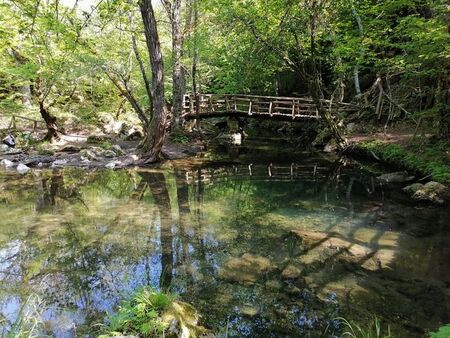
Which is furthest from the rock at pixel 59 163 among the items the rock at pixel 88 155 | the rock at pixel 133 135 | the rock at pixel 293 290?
the rock at pixel 293 290

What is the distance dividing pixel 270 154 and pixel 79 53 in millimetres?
9280

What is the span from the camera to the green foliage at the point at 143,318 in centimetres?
391

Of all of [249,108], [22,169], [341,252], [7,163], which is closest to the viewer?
[341,252]

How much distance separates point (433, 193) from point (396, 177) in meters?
2.29

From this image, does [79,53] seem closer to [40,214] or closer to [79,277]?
[40,214]

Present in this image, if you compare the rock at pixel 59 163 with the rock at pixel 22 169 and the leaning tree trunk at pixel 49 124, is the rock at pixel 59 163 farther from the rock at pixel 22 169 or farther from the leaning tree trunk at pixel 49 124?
the leaning tree trunk at pixel 49 124

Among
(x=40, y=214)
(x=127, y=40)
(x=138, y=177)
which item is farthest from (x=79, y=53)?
(x=40, y=214)

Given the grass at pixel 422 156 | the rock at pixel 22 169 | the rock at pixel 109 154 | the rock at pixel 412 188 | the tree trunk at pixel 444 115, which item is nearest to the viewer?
the rock at pixel 412 188

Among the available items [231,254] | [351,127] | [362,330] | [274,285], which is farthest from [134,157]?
[362,330]

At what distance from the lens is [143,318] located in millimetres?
4094

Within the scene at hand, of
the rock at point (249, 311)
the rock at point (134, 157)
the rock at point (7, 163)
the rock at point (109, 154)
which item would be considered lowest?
the rock at point (249, 311)

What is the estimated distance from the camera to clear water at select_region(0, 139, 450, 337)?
500 centimetres

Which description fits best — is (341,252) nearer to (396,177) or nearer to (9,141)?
(396,177)

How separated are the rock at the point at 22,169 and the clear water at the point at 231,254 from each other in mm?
1316
